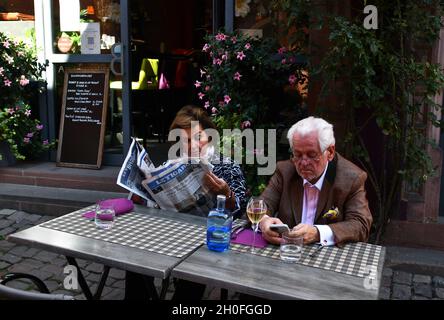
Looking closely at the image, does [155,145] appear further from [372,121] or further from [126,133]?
[372,121]

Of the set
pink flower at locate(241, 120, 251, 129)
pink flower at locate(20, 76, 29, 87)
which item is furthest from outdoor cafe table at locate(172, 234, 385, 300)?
pink flower at locate(20, 76, 29, 87)

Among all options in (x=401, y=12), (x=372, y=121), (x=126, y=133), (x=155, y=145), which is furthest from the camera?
(x=155, y=145)

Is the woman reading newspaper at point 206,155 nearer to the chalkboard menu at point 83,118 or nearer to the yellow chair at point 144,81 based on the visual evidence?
the chalkboard menu at point 83,118

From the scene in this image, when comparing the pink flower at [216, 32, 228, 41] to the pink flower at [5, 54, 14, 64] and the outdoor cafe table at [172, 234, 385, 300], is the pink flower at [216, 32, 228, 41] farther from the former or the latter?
the outdoor cafe table at [172, 234, 385, 300]

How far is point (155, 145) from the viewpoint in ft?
23.3

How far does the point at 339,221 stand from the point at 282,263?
495mm

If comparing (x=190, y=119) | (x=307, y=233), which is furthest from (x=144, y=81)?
(x=307, y=233)

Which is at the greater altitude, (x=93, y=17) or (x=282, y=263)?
(x=93, y=17)

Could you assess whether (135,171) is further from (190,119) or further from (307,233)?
(307,233)

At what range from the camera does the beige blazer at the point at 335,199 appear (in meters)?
2.22

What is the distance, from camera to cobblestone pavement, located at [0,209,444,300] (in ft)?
11.2

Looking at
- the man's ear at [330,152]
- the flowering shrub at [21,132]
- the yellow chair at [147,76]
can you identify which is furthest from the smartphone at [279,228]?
the yellow chair at [147,76]

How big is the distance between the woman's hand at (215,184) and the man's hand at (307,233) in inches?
25.8
